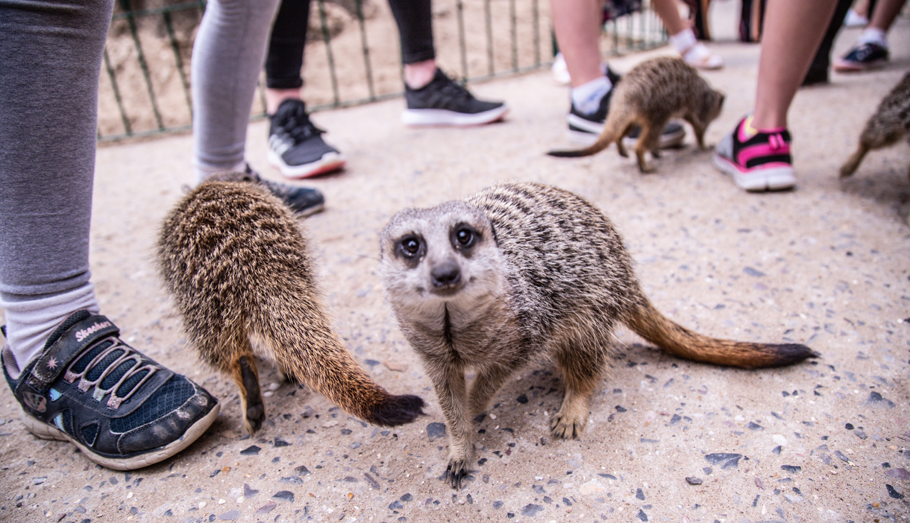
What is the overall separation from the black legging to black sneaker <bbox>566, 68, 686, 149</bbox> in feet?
3.85

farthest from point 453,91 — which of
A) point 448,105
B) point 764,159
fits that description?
point 764,159

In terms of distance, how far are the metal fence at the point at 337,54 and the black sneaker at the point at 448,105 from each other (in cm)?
179

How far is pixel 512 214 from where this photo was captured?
1.58 meters

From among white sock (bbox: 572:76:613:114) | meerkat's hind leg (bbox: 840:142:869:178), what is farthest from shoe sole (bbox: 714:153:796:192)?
white sock (bbox: 572:76:613:114)

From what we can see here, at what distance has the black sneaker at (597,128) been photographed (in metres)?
3.38

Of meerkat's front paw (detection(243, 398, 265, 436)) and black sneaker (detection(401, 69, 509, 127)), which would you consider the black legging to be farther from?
meerkat's front paw (detection(243, 398, 265, 436))

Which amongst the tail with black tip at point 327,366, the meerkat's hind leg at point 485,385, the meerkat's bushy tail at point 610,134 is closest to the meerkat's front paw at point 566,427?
the meerkat's hind leg at point 485,385

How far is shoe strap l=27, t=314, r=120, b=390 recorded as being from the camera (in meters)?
1.49

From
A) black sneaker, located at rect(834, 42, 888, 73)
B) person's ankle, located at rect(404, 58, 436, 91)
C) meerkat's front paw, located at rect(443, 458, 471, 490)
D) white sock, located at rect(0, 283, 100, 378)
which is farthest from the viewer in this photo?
black sneaker, located at rect(834, 42, 888, 73)

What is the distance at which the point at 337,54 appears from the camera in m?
6.81

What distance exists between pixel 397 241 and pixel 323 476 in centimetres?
67

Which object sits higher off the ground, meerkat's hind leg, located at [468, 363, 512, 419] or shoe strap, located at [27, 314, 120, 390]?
shoe strap, located at [27, 314, 120, 390]

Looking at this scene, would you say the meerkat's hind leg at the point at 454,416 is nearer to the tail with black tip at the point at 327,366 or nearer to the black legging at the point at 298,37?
the tail with black tip at the point at 327,366

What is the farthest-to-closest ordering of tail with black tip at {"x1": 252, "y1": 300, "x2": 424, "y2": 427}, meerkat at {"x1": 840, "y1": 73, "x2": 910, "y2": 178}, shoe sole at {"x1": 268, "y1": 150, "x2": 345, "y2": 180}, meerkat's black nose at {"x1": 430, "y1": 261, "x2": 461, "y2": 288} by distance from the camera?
shoe sole at {"x1": 268, "y1": 150, "x2": 345, "y2": 180}, meerkat at {"x1": 840, "y1": 73, "x2": 910, "y2": 178}, tail with black tip at {"x1": 252, "y1": 300, "x2": 424, "y2": 427}, meerkat's black nose at {"x1": 430, "y1": 261, "x2": 461, "y2": 288}
